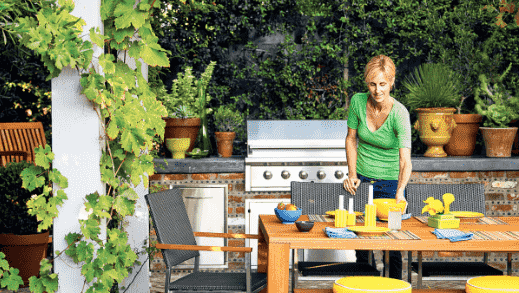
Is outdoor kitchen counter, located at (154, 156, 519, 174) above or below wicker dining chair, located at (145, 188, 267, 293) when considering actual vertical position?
above

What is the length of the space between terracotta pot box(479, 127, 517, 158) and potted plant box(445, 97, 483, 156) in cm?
16

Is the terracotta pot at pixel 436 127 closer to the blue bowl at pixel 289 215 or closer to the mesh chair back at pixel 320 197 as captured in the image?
the mesh chair back at pixel 320 197

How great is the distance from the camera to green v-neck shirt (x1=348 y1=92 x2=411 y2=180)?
3.16m

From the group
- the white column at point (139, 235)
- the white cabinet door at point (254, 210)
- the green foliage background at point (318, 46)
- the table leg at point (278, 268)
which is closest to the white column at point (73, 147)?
the table leg at point (278, 268)

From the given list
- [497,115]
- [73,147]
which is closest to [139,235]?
[73,147]

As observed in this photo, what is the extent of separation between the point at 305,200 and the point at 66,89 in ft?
5.24

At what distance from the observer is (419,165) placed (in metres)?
4.50

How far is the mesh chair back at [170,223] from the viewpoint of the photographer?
2.83 m


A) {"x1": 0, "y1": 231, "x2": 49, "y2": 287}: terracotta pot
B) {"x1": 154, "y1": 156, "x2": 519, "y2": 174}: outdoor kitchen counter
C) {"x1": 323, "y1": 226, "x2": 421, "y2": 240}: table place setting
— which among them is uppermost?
{"x1": 154, "y1": 156, "x2": 519, "y2": 174}: outdoor kitchen counter

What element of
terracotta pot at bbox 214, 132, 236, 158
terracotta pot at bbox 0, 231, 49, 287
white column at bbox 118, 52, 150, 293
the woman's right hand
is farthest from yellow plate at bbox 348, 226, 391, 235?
terracotta pot at bbox 0, 231, 49, 287

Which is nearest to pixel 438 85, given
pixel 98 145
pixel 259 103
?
pixel 259 103

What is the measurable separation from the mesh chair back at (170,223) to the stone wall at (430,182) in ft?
4.34

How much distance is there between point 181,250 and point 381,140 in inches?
52.8

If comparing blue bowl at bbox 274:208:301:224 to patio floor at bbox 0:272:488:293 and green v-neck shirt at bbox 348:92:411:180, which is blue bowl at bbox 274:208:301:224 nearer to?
green v-neck shirt at bbox 348:92:411:180
